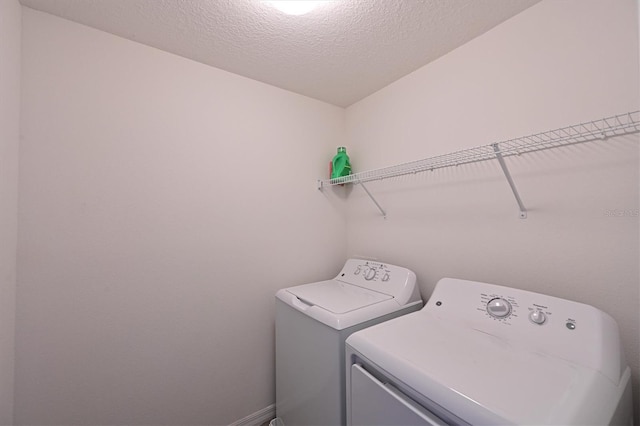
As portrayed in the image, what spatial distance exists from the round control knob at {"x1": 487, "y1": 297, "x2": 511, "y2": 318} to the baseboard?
1.64m

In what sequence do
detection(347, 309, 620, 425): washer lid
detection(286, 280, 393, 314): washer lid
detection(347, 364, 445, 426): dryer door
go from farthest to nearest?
1. detection(286, 280, 393, 314): washer lid
2. detection(347, 364, 445, 426): dryer door
3. detection(347, 309, 620, 425): washer lid

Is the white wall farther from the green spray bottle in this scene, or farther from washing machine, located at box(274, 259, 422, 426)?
the green spray bottle

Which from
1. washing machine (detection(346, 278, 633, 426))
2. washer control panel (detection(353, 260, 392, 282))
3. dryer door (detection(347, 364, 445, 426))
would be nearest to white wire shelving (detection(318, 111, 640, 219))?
washing machine (detection(346, 278, 633, 426))

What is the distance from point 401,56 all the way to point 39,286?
234cm

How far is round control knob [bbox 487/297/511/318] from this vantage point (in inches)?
41.6

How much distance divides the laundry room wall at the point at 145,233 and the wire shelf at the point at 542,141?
102cm

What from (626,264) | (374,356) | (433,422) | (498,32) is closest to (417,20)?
(498,32)

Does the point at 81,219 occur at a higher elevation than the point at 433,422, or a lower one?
higher

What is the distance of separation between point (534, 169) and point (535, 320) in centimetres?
70

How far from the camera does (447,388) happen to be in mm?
716

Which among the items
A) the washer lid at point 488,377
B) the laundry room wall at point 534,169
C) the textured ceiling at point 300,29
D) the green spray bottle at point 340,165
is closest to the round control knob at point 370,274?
the laundry room wall at point 534,169

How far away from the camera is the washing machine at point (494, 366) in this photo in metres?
0.66

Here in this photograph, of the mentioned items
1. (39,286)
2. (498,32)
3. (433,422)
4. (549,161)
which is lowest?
(433,422)

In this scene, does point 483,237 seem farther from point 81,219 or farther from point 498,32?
point 81,219
